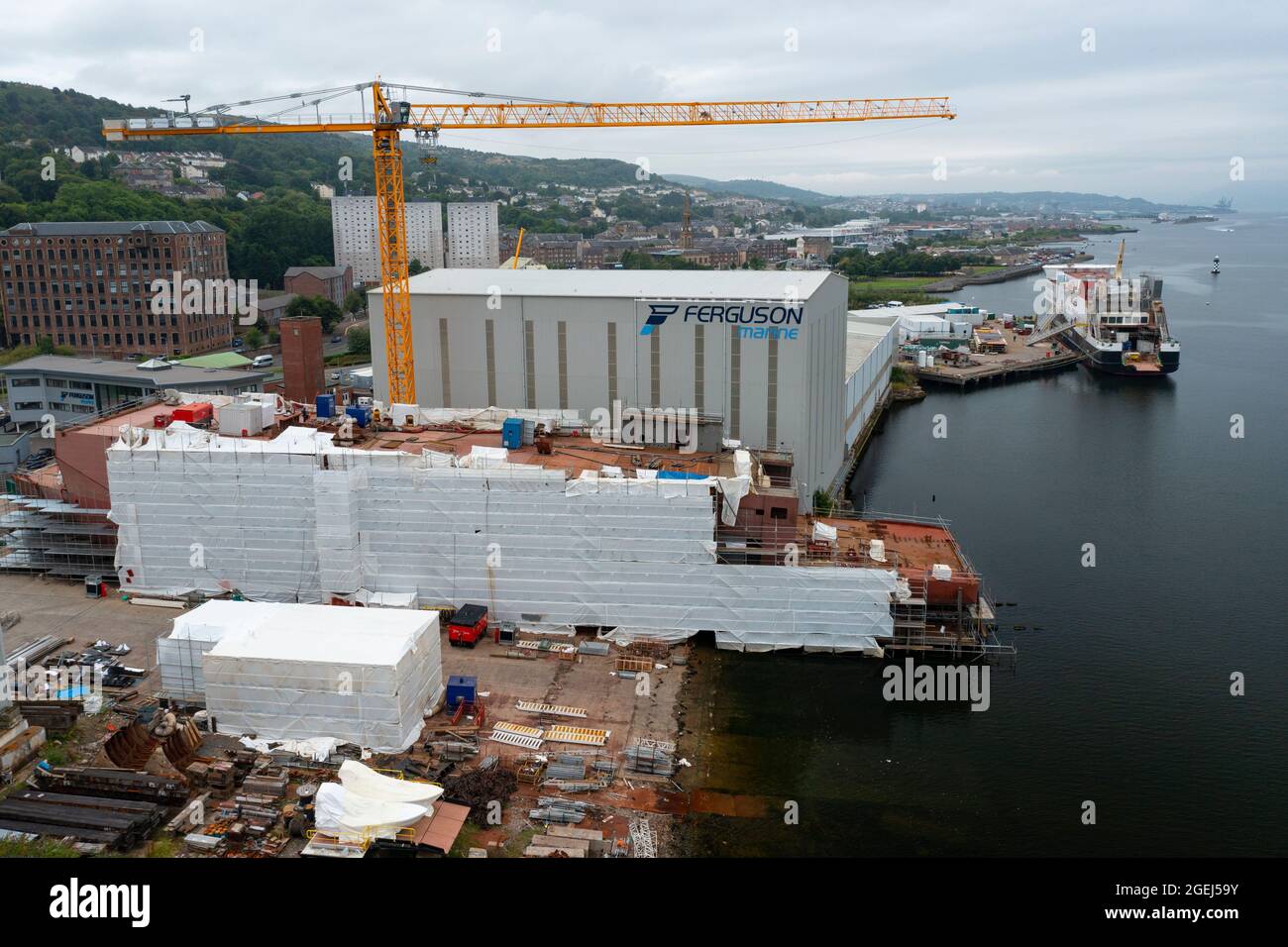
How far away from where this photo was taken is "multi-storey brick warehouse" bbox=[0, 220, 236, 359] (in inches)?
2324

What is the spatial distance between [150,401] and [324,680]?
1639 cm

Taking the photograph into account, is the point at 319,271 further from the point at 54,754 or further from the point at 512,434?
the point at 54,754

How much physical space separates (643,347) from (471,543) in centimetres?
992

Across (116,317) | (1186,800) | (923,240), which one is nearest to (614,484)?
(1186,800)

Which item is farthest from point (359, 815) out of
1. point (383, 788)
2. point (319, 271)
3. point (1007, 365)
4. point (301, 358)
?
point (319, 271)

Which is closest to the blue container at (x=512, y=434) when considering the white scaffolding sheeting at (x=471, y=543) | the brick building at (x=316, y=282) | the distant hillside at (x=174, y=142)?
the white scaffolding sheeting at (x=471, y=543)

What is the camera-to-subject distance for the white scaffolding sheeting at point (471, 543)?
74.0ft

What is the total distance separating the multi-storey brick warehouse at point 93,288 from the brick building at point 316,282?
53.9ft

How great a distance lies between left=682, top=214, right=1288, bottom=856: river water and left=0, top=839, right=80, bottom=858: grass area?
9143mm

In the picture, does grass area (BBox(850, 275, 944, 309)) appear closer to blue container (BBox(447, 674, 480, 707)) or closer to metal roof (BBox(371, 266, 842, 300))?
metal roof (BBox(371, 266, 842, 300))

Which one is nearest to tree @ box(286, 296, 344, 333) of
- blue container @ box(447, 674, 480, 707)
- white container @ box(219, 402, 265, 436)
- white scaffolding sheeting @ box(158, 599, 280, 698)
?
white container @ box(219, 402, 265, 436)

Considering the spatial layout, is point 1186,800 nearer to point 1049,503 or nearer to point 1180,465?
point 1049,503

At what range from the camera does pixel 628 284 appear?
103 feet

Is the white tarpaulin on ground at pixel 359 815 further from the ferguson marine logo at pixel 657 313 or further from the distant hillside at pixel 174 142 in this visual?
the distant hillside at pixel 174 142
